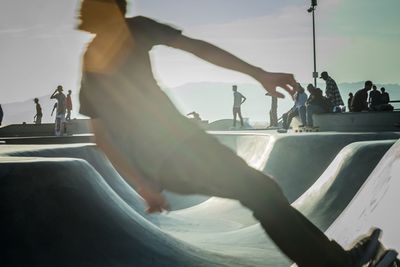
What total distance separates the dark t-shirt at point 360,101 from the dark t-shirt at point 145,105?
14390mm

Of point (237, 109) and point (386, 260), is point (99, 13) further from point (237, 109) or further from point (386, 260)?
point (237, 109)

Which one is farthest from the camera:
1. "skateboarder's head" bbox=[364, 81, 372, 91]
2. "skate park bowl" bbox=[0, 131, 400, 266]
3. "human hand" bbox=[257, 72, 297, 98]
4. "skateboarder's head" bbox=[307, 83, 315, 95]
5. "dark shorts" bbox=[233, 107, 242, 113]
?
"dark shorts" bbox=[233, 107, 242, 113]

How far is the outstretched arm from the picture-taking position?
212 centimetres

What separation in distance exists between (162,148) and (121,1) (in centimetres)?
75

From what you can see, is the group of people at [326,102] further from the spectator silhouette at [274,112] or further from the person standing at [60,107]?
the person standing at [60,107]

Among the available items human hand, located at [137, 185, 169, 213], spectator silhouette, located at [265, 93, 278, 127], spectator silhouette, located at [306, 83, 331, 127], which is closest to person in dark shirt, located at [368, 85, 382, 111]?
spectator silhouette, located at [306, 83, 331, 127]

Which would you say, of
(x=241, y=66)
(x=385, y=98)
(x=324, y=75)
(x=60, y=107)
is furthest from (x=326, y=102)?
(x=241, y=66)

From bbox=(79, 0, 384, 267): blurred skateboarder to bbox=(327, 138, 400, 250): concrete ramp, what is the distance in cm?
65

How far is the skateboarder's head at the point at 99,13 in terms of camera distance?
225 cm

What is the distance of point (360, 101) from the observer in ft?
51.5

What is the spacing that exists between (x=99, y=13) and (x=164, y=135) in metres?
0.68

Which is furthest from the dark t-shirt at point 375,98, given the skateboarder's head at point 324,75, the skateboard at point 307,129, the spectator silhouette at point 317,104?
the skateboard at point 307,129

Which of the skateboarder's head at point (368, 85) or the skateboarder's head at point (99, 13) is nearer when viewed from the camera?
the skateboarder's head at point (99, 13)

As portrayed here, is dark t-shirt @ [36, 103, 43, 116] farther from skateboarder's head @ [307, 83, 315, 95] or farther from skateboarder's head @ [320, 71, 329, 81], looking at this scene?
skateboarder's head @ [320, 71, 329, 81]
